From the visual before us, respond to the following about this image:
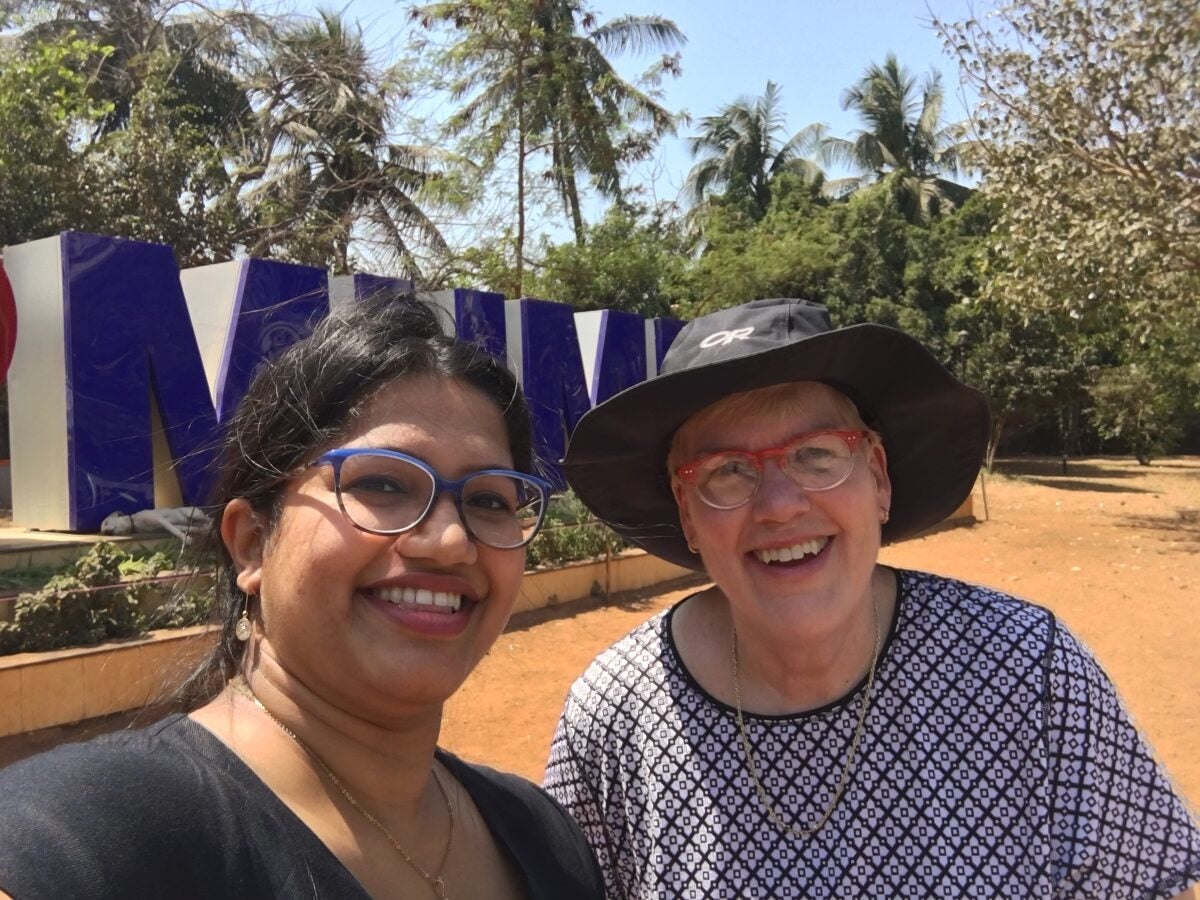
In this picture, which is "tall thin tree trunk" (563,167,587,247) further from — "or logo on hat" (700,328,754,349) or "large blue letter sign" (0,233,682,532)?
"or logo on hat" (700,328,754,349)

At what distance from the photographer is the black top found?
90 centimetres

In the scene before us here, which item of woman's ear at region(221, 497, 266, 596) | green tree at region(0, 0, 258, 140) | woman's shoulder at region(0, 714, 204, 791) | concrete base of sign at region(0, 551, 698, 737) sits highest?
green tree at region(0, 0, 258, 140)

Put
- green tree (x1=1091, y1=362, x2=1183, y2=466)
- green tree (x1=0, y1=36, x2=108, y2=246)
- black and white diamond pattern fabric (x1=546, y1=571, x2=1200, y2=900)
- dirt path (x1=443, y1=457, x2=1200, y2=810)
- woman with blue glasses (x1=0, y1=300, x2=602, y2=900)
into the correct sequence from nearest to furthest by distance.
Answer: woman with blue glasses (x1=0, y1=300, x2=602, y2=900) < black and white diamond pattern fabric (x1=546, y1=571, x2=1200, y2=900) < dirt path (x1=443, y1=457, x2=1200, y2=810) < green tree (x1=0, y1=36, x2=108, y2=246) < green tree (x1=1091, y1=362, x2=1183, y2=466)

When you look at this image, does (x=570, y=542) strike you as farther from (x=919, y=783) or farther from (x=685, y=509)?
(x=919, y=783)

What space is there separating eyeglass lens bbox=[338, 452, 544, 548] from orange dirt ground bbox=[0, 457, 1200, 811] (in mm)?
1470

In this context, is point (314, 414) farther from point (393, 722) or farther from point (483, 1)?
point (483, 1)

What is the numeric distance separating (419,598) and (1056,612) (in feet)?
32.3

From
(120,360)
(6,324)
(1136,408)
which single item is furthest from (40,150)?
(1136,408)

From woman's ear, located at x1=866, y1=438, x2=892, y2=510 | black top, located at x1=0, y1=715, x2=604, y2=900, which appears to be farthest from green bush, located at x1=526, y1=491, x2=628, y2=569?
black top, located at x1=0, y1=715, x2=604, y2=900

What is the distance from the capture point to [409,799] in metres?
1.32

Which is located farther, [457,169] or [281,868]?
[457,169]

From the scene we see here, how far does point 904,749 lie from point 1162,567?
40.5 feet

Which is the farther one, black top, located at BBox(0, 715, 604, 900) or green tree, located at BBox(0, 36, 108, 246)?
green tree, located at BBox(0, 36, 108, 246)

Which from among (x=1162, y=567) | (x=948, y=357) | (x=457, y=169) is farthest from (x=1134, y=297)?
(x=457, y=169)
